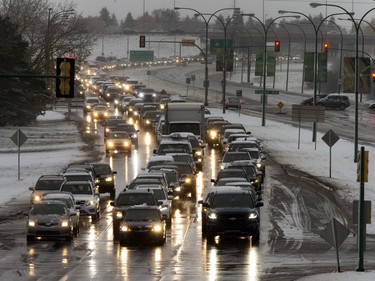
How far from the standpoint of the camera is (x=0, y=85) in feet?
291

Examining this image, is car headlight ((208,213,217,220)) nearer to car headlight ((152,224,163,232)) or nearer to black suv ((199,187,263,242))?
black suv ((199,187,263,242))

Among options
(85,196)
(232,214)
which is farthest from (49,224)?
(85,196)

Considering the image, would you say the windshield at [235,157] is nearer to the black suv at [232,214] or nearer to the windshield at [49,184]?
the windshield at [49,184]

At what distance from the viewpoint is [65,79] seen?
31.6 m

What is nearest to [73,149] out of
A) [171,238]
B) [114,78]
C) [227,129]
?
[227,129]

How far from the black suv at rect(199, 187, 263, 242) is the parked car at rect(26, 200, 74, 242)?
4.43 m

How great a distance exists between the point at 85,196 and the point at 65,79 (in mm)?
12696

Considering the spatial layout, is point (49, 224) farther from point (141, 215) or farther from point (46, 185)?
point (46, 185)

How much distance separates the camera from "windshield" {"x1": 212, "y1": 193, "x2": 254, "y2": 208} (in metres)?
37.4

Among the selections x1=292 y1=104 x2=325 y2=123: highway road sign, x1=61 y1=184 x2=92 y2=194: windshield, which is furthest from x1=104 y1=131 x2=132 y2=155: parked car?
x1=61 y1=184 x2=92 y2=194: windshield

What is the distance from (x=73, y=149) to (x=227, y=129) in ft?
33.2

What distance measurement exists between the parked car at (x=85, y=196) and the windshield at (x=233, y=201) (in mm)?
7020

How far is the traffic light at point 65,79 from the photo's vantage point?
1245 inches

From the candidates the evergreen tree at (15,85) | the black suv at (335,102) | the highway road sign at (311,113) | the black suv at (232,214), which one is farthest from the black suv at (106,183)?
the black suv at (335,102)
